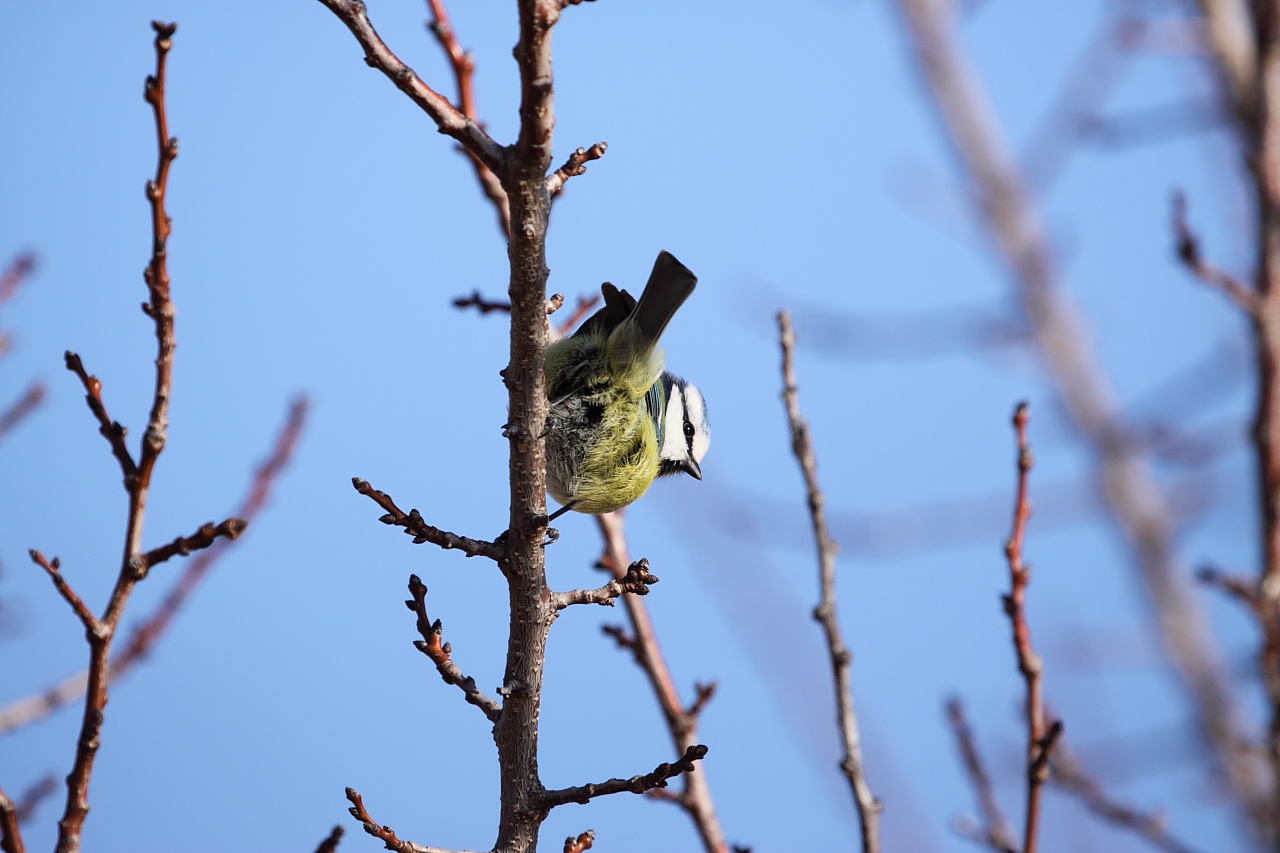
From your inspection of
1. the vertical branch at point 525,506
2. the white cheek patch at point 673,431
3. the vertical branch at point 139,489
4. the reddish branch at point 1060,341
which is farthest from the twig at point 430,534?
the reddish branch at point 1060,341

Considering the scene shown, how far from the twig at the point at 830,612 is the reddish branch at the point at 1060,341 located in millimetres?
2689

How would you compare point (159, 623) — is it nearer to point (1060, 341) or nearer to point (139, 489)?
point (139, 489)

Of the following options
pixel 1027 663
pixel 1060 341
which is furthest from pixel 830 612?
pixel 1060 341

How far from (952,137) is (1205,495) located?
2019mm

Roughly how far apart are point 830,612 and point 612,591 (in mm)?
696

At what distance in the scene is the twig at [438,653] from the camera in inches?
85.8

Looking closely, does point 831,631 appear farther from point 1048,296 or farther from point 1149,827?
point 1048,296

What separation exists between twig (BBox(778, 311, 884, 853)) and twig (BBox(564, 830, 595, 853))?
2.22 ft

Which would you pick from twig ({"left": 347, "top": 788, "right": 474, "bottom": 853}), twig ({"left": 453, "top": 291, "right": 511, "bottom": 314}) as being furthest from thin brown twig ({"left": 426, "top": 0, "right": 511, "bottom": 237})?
twig ({"left": 347, "top": 788, "right": 474, "bottom": 853})

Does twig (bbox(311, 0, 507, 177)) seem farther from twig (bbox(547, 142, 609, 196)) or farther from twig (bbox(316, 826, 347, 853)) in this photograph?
twig (bbox(316, 826, 347, 853))

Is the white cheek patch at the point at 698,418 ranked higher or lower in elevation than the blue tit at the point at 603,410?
Answer: higher

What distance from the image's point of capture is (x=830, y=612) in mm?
2707

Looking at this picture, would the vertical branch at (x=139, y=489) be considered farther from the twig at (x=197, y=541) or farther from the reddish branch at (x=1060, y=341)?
the reddish branch at (x=1060, y=341)

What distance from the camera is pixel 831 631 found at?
8.78 ft
